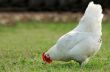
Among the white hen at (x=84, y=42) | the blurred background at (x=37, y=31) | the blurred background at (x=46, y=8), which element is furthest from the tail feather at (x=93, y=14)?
the blurred background at (x=46, y=8)

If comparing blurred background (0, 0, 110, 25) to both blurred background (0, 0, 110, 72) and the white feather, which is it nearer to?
blurred background (0, 0, 110, 72)

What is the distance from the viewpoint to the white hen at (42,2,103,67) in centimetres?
1006

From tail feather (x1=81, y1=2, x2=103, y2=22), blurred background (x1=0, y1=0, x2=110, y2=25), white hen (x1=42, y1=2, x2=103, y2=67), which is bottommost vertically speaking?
blurred background (x1=0, y1=0, x2=110, y2=25)

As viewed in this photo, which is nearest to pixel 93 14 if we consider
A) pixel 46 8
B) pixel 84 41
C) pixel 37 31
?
pixel 84 41

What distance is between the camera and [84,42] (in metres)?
10.1

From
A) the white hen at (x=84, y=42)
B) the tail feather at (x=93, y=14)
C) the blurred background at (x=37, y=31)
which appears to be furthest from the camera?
the blurred background at (x=37, y=31)

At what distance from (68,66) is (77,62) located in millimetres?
204

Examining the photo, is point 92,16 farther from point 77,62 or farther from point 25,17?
point 25,17

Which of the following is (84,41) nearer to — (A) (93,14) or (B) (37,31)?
(A) (93,14)

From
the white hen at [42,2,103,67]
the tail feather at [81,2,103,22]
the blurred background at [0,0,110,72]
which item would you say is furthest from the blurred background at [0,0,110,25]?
the tail feather at [81,2,103,22]

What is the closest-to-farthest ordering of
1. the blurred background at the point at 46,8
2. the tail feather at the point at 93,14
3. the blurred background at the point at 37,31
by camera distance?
the tail feather at the point at 93,14, the blurred background at the point at 37,31, the blurred background at the point at 46,8

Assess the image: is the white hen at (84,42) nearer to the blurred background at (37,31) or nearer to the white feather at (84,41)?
the white feather at (84,41)

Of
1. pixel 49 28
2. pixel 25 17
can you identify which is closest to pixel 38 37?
pixel 49 28

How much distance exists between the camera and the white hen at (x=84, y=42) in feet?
33.0
